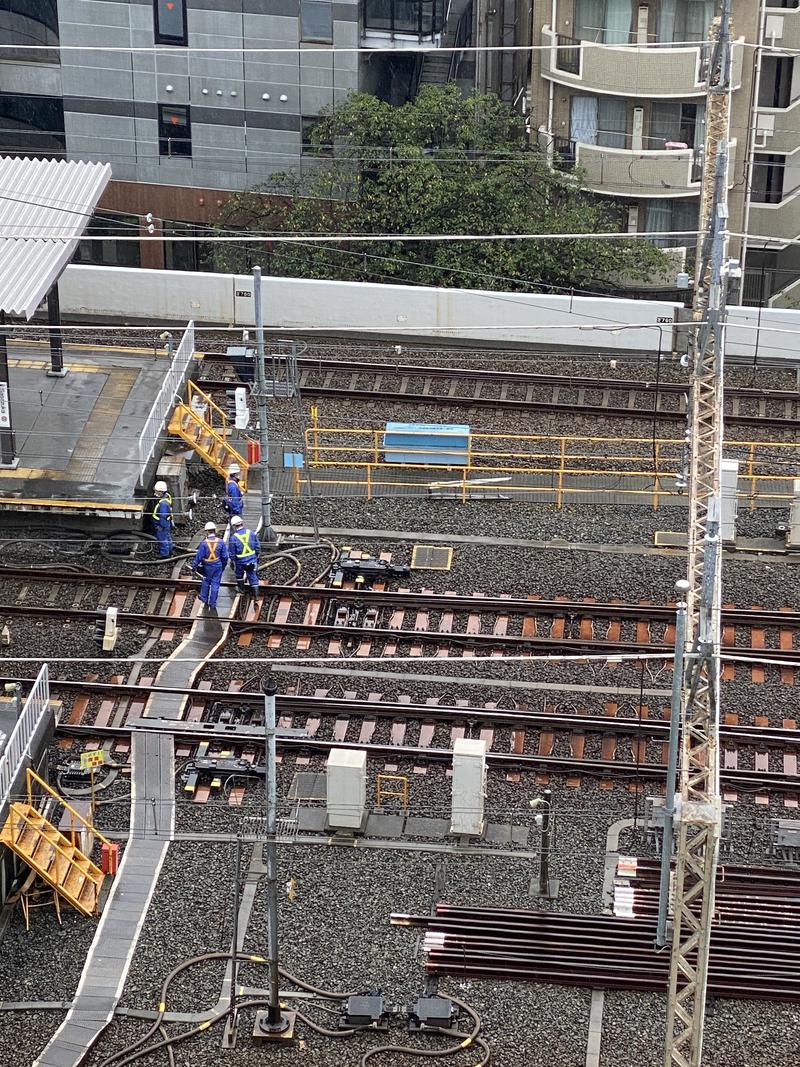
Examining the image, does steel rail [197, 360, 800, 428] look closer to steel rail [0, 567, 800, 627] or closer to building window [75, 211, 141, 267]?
steel rail [0, 567, 800, 627]

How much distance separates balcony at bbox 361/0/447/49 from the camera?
121ft

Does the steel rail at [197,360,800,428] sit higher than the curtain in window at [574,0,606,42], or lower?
lower

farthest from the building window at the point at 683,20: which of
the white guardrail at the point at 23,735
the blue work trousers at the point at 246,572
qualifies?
the white guardrail at the point at 23,735

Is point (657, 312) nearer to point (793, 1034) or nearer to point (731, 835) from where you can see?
point (731, 835)

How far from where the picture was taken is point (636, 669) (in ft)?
74.4

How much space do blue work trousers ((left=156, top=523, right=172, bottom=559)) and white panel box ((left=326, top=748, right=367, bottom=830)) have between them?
637 cm

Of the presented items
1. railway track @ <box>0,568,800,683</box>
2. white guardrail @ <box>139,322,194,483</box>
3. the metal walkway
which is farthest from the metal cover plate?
white guardrail @ <box>139,322,194,483</box>

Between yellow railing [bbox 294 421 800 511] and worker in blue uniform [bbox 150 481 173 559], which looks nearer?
worker in blue uniform [bbox 150 481 173 559]

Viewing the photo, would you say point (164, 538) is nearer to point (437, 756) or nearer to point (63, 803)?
point (437, 756)

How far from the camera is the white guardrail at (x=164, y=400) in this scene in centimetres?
2595

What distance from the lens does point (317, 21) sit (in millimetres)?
35719

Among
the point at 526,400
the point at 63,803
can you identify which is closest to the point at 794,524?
the point at 526,400

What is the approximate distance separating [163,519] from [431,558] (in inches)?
152

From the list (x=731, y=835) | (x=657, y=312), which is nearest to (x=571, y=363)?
(x=657, y=312)
